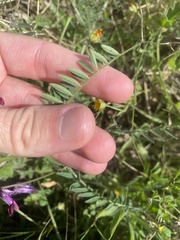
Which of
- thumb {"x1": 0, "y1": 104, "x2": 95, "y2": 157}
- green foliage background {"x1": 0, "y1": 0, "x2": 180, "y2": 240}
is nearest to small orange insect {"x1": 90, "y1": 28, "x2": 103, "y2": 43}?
green foliage background {"x1": 0, "y1": 0, "x2": 180, "y2": 240}

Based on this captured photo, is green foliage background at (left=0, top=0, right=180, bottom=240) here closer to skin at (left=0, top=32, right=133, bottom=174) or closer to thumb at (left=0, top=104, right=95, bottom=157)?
skin at (left=0, top=32, right=133, bottom=174)

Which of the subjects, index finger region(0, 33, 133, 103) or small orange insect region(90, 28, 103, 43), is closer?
index finger region(0, 33, 133, 103)

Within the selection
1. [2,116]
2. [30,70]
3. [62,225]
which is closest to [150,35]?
[30,70]

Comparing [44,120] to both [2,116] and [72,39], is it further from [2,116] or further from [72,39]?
[72,39]

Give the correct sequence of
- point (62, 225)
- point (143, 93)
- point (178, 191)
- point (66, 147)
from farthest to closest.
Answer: point (143, 93), point (62, 225), point (178, 191), point (66, 147)

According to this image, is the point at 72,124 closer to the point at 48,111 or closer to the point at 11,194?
the point at 48,111

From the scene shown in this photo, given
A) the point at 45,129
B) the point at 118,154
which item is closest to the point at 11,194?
the point at 45,129
